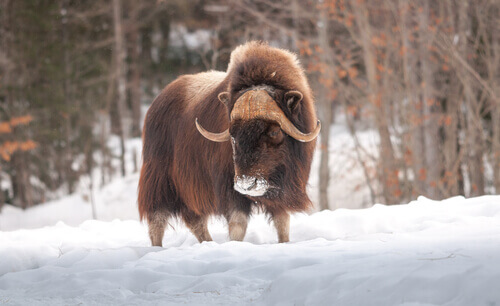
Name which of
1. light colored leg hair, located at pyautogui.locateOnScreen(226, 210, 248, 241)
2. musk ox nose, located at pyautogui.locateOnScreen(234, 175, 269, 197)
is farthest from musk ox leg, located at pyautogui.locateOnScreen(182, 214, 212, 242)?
musk ox nose, located at pyautogui.locateOnScreen(234, 175, 269, 197)

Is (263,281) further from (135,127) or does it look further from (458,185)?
(135,127)

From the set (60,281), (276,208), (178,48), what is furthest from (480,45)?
(178,48)

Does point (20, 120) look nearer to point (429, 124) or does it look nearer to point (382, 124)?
point (382, 124)

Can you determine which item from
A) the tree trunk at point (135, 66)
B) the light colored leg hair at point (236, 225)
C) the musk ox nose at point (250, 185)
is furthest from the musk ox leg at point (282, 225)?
the tree trunk at point (135, 66)

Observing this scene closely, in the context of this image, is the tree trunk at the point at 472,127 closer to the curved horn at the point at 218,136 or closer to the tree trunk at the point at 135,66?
the curved horn at the point at 218,136

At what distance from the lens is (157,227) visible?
6094 mm

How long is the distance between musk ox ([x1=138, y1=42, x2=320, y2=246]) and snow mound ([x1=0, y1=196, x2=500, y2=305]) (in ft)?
2.07

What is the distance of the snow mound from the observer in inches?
124

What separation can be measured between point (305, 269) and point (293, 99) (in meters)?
1.94

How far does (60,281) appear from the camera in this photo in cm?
404

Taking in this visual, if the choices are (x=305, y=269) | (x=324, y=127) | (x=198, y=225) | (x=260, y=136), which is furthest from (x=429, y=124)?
(x=305, y=269)

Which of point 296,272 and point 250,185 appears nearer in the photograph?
point 296,272

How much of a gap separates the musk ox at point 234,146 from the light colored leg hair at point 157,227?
11 millimetres

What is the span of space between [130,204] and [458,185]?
8.60 m
